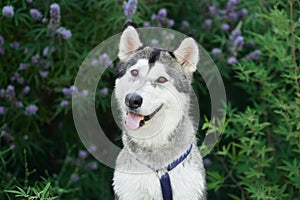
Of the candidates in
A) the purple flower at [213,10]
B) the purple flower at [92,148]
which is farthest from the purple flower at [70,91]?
the purple flower at [213,10]

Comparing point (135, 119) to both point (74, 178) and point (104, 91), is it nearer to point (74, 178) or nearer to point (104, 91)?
point (104, 91)

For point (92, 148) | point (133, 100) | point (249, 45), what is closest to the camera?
point (133, 100)

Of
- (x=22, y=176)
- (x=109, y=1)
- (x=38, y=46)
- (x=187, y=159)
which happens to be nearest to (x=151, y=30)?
(x=109, y=1)

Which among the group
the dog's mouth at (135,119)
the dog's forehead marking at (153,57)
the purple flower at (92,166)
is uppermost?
the dog's forehead marking at (153,57)

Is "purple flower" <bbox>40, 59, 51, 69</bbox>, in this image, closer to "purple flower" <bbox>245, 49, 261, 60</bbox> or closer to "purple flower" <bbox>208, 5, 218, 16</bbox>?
"purple flower" <bbox>208, 5, 218, 16</bbox>

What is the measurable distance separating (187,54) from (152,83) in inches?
12.0

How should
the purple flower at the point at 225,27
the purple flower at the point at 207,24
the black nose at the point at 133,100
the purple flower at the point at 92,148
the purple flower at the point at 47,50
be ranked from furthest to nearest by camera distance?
the purple flower at the point at 207,24
the purple flower at the point at 225,27
the purple flower at the point at 47,50
the purple flower at the point at 92,148
the black nose at the point at 133,100

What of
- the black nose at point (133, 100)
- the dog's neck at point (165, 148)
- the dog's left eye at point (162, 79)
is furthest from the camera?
the dog's neck at point (165, 148)

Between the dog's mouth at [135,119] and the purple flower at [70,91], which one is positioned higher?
the dog's mouth at [135,119]

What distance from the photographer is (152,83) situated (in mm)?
2689

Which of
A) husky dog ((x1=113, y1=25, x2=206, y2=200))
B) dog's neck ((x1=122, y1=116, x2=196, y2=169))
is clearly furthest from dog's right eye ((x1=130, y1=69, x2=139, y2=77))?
dog's neck ((x1=122, y1=116, x2=196, y2=169))

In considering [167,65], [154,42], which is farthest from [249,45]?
[167,65]

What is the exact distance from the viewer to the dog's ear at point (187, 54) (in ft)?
9.21

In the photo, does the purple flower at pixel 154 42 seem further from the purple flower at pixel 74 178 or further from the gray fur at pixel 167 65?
the purple flower at pixel 74 178
